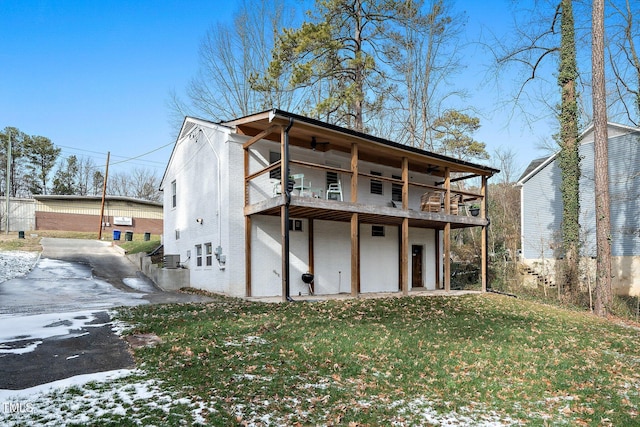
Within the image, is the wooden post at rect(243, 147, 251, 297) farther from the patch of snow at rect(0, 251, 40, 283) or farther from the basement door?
the patch of snow at rect(0, 251, 40, 283)

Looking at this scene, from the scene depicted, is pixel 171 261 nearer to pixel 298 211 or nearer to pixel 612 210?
pixel 298 211

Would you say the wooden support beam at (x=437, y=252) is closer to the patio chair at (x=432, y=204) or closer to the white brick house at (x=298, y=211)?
the white brick house at (x=298, y=211)

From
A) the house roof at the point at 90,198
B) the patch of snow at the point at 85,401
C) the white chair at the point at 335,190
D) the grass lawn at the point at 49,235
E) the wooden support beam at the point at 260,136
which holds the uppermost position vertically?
the house roof at the point at 90,198

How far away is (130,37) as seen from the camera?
52.3ft

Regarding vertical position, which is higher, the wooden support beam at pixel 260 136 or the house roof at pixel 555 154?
the house roof at pixel 555 154

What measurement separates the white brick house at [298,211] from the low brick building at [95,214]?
59.4 feet

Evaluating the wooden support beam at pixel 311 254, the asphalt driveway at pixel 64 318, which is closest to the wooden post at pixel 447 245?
the wooden support beam at pixel 311 254

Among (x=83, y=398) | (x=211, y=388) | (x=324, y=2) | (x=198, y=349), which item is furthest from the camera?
(x=324, y=2)

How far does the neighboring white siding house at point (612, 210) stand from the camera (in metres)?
17.3

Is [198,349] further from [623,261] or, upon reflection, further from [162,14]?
[623,261]

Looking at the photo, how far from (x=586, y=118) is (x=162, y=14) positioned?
59.0 ft

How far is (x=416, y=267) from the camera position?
17.3 m

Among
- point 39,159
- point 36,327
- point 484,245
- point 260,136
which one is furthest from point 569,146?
point 39,159

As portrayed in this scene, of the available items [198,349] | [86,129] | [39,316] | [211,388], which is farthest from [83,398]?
[86,129]
